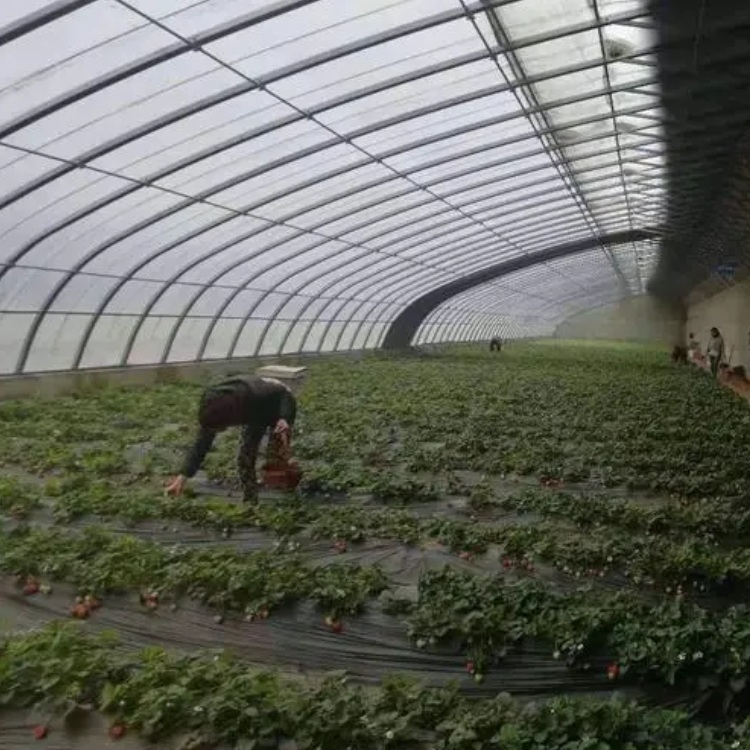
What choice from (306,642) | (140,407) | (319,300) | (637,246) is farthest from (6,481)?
(637,246)

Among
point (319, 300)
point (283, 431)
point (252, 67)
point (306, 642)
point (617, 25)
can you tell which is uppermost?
point (617, 25)

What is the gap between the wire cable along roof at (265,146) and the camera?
1030 cm

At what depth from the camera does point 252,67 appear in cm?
1134

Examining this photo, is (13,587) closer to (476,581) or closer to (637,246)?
(476,581)

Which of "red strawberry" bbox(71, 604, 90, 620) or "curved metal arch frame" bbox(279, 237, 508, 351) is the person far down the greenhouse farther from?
"curved metal arch frame" bbox(279, 237, 508, 351)

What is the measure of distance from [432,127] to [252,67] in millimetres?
5307

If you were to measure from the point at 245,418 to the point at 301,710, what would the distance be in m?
4.80

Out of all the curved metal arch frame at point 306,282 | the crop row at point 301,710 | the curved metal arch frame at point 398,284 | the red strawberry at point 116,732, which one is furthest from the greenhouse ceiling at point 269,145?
the red strawberry at point 116,732

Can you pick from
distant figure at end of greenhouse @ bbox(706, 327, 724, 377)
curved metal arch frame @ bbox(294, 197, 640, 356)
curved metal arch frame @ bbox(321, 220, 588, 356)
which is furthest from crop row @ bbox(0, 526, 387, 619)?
curved metal arch frame @ bbox(321, 220, 588, 356)

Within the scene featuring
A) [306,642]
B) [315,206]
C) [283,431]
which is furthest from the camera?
[315,206]

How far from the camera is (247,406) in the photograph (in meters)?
8.95

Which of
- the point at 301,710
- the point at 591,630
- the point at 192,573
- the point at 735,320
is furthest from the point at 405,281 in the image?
the point at 301,710

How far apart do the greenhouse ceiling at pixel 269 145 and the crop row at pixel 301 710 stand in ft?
21.9

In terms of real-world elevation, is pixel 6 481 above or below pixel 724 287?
below
